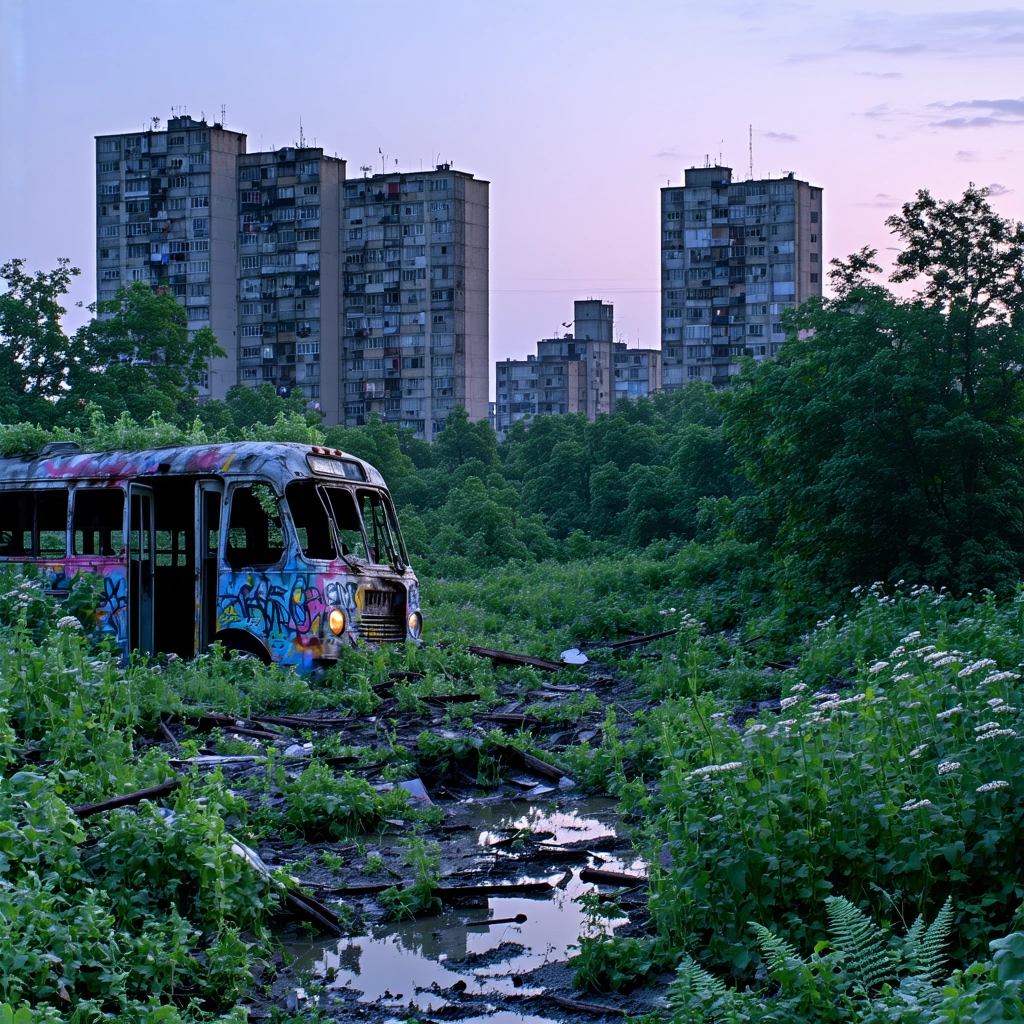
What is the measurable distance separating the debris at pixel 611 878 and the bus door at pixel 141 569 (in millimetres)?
8860

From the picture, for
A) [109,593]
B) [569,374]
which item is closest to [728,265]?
[569,374]

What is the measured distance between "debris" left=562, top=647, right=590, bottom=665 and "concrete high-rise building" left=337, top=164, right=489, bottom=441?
72.2 m

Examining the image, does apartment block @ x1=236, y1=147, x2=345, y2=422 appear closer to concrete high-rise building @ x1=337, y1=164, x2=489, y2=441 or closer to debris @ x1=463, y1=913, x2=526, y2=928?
concrete high-rise building @ x1=337, y1=164, x2=489, y2=441

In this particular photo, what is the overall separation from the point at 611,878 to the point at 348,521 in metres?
8.43

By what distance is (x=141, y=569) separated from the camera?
50.7 ft

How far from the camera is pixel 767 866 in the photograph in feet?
19.8

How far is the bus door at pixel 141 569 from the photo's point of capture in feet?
50.2

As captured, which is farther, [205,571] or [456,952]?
[205,571]

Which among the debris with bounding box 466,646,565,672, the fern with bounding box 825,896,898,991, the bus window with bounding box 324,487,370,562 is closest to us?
the fern with bounding box 825,896,898,991

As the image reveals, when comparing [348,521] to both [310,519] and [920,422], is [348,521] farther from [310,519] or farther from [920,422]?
[920,422]

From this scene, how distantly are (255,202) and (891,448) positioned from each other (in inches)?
3097

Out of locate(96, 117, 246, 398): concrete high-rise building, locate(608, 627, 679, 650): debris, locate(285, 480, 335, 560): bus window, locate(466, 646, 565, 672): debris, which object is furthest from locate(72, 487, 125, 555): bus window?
locate(96, 117, 246, 398): concrete high-rise building

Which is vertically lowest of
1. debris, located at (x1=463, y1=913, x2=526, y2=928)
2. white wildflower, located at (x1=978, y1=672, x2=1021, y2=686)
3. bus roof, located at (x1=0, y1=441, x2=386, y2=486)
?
debris, located at (x1=463, y1=913, x2=526, y2=928)

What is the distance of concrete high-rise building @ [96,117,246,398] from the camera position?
286 ft
